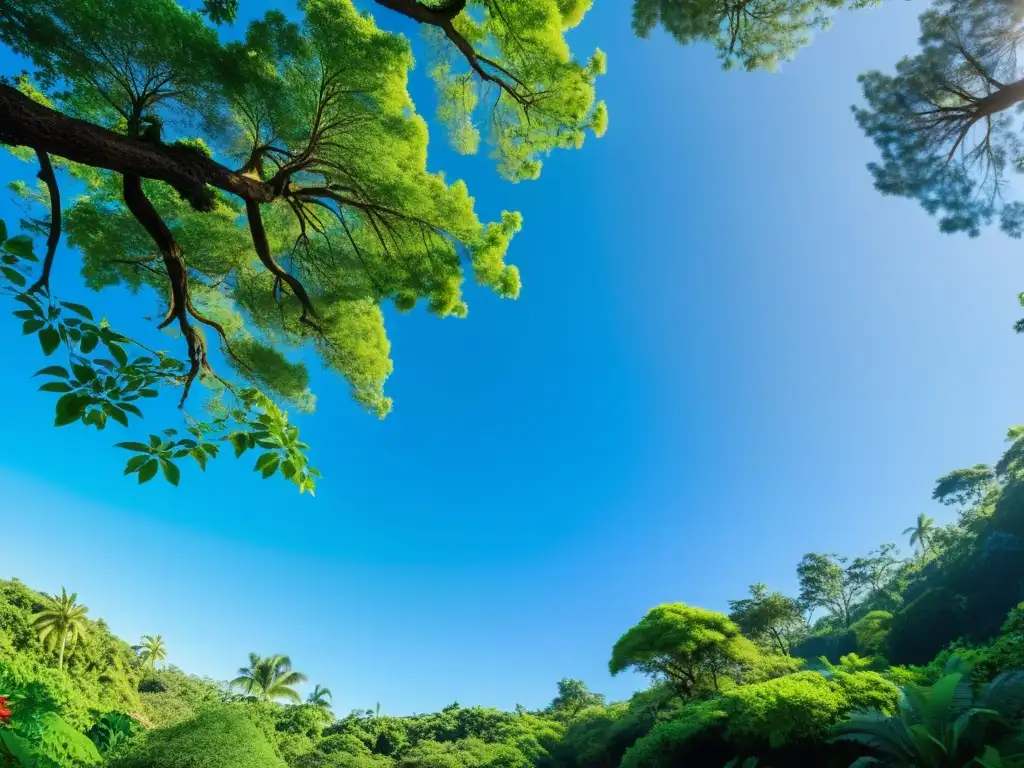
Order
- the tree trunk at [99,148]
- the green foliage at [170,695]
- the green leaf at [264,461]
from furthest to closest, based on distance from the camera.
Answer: the green foliage at [170,695]
the tree trunk at [99,148]
the green leaf at [264,461]

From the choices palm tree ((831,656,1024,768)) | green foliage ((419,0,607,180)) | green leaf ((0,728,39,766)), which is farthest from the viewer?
palm tree ((831,656,1024,768))

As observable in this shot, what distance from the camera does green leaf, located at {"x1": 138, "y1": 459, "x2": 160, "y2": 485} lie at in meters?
1.21

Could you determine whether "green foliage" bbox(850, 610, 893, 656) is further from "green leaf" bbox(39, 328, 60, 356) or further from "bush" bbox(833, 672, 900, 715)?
"green leaf" bbox(39, 328, 60, 356)

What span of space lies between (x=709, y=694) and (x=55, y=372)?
73.3ft

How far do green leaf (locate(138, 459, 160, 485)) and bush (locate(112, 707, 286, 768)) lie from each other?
14.4 meters

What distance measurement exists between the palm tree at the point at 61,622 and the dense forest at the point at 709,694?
81 mm

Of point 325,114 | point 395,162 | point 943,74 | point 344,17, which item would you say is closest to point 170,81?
point 325,114

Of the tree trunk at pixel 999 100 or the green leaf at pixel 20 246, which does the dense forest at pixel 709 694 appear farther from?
the tree trunk at pixel 999 100

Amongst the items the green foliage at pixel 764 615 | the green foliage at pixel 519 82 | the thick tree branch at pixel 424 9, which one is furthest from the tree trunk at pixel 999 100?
the green foliage at pixel 764 615

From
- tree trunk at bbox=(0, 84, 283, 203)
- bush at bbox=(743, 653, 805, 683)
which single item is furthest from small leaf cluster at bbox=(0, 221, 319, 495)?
bush at bbox=(743, 653, 805, 683)

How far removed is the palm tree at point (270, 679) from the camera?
37406 millimetres

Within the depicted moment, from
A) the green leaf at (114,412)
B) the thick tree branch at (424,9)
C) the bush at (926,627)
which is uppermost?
the thick tree branch at (424,9)

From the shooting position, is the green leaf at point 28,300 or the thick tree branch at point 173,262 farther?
the thick tree branch at point 173,262

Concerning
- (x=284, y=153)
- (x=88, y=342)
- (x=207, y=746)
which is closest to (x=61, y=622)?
(x=207, y=746)
